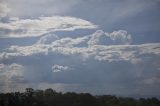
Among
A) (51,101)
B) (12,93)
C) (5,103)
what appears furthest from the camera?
(51,101)

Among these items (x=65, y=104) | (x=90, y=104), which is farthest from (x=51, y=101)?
(x=90, y=104)

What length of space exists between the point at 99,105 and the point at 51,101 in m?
25.1

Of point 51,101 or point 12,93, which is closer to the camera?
point 12,93

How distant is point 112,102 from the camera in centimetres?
19862

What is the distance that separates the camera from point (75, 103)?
623 feet

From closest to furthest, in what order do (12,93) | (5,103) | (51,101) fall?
(5,103), (12,93), (51,101)

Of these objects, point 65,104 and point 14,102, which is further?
point 65,104

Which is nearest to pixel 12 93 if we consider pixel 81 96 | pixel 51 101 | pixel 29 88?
pixel 29 88

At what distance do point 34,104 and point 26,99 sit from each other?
426 centimetres

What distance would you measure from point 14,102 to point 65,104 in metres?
32.5

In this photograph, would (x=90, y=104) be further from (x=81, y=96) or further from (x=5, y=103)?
→ (x=5, y=103)

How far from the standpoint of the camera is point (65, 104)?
624 feet

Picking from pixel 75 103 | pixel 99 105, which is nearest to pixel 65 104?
pixel 75 103

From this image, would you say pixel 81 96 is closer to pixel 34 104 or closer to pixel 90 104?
pixel 90 104
